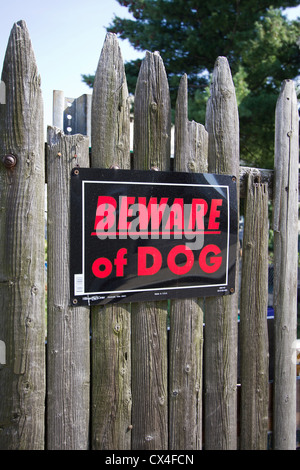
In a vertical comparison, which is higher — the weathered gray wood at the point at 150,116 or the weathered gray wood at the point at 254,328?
the weathered gray wood at the point at 150,116

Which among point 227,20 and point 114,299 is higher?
point 227,20

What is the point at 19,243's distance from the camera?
187 cm

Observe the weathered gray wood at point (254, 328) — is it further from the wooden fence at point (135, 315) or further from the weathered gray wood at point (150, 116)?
the weathered gray wood at point (150, 116)

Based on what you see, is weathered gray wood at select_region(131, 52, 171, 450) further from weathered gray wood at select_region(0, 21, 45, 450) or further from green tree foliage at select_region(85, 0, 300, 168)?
green tree foliage at select_region(85, 0, 300, 168)

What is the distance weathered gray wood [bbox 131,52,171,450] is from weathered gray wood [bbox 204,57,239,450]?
0.31m

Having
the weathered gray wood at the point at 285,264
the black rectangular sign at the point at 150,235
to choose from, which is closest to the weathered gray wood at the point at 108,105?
the black rectangular sign at the point at 150,235

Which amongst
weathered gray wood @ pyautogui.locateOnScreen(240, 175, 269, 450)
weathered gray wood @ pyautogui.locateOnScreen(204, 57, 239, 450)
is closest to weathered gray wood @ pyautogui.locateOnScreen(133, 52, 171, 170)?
weathered gray wood @ pyautogui.locateOnScreen(204, 57, 239, 450)

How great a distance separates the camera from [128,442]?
209 centimetres

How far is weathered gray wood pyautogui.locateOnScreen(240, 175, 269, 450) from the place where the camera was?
241 cm

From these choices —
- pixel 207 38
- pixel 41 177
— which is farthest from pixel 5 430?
pixel 207 38

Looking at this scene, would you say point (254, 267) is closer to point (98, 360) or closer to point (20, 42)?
point (98, 360)

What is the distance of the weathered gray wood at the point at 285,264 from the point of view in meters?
2.48
